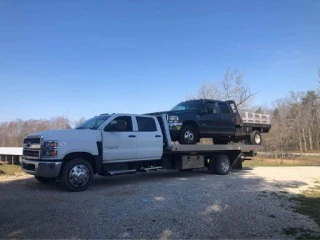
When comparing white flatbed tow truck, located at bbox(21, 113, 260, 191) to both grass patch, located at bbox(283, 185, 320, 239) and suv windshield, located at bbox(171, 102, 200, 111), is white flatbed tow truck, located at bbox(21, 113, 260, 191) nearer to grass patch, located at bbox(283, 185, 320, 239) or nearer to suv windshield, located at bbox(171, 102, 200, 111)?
suv windshield, located at bbox(171, 102, 200, 111)

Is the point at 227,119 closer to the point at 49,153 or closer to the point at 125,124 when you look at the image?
the point at 125,124

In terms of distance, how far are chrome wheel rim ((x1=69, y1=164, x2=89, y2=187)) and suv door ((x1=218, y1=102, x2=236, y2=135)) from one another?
248 inches

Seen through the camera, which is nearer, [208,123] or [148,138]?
[148,138]

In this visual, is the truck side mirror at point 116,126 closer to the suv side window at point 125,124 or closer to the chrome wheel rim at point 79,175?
the suv side window at point 125,124

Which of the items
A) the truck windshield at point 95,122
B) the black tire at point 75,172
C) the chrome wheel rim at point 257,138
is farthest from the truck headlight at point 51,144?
the chrome wheel rim at point 257,138

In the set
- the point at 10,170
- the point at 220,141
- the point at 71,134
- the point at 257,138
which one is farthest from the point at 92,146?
the point at 257,138

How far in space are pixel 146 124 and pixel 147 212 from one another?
4482mm

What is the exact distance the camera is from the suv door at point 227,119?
12922mm

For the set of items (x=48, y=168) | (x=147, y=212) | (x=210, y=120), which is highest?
(x=210, y=120)

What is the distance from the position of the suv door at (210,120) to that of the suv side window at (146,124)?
213 centimetres

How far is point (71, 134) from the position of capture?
8602 millimetres

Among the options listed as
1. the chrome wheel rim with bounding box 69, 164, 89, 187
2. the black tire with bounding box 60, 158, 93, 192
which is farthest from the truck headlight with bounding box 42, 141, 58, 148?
the chrome wheel rim with bounding box 69, 164, 89, 187

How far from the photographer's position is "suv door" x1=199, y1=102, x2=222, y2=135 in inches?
472

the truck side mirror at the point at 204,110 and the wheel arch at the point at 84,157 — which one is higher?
the truck side mirror at the point at 204,110
